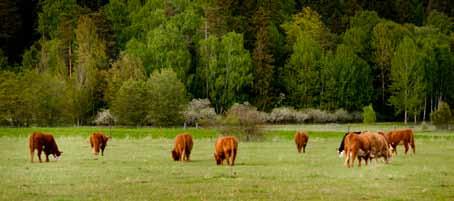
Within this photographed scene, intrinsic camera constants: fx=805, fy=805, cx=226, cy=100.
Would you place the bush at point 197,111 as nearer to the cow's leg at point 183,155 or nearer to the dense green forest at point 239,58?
the dense green forest at point 239,58

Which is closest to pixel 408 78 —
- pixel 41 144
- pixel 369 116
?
pixel 369 116

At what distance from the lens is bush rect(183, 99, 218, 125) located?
99438mm

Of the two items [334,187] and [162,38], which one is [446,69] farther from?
[334,187]

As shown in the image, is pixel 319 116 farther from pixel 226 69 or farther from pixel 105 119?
pixel 105 119

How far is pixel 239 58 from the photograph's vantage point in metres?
110

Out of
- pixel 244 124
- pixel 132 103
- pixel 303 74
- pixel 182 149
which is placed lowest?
pixel 182 149

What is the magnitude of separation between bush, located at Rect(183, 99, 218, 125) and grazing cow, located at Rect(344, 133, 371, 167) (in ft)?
209

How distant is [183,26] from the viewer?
112500 mm

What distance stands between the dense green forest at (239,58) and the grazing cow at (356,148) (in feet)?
203

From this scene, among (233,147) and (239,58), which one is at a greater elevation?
(239,58)

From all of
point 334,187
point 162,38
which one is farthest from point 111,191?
point 162,38

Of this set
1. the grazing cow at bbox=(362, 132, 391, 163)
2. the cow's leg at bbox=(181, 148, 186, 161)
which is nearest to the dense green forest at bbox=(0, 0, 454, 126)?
the cow's leg at bbox=(181, 148, 186, 161)

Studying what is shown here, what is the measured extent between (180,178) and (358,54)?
9524 centimetres

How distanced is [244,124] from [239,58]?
50.5m
